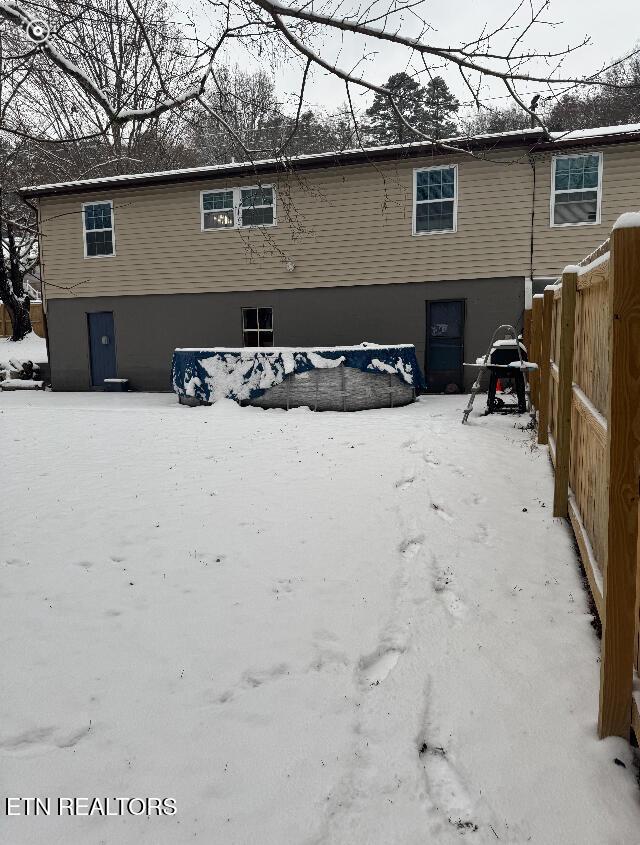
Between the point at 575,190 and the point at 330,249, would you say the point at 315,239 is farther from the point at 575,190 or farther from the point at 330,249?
the point at 575,190

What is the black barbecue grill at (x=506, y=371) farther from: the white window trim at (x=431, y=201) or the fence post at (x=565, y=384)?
the white window trim at (x=431, y=201)

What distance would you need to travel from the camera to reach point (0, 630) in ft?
10.9

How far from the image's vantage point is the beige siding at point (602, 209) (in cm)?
1237

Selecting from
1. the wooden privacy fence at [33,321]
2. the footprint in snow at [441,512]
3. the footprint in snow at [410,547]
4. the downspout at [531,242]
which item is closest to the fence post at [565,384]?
the footprint in snow at [441,512]

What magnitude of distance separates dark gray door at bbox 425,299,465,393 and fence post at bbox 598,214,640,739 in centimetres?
1185

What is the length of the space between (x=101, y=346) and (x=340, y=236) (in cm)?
760

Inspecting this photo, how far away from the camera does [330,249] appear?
47.5 ft

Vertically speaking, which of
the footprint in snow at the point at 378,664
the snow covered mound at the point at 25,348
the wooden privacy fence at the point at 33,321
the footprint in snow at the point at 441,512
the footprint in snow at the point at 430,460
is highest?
the wooden privacy fence at the point at 33,321

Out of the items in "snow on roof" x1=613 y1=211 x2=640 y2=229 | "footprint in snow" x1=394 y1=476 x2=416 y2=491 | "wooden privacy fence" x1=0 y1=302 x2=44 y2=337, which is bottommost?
"footprint in snow" x1=394 y1=476 x2=416 y2=491

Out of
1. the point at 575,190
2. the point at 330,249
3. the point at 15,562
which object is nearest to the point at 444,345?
the point at 330,249

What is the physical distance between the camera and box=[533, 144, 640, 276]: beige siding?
12367mm

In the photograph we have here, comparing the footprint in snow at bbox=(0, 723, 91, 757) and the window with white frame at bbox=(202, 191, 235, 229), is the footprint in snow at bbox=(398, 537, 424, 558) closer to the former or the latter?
the footprint in snow at bbox=(0, 723, 91, 757)

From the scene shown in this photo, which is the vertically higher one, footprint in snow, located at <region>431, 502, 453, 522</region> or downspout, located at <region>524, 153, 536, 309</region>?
downspout, located at <region>524, 153, 536, 309</region>

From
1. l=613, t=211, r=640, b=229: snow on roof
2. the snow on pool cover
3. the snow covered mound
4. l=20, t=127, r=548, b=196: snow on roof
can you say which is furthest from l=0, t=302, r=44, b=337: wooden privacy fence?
l=613, t=211, r=640, b=229: snow on roof
